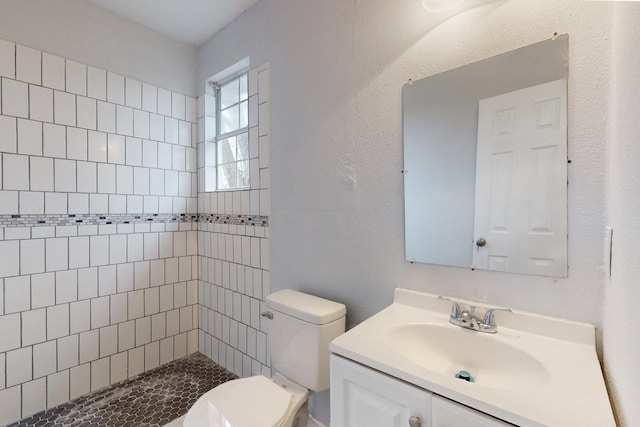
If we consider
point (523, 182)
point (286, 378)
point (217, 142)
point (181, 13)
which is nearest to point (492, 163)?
point (523, 182)

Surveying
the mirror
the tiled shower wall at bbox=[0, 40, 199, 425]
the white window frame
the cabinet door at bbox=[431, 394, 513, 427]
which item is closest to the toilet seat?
the cabinet door at bbox=[431, 394, 513, 427]

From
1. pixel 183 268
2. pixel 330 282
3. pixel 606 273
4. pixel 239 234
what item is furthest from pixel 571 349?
pixel 183 268

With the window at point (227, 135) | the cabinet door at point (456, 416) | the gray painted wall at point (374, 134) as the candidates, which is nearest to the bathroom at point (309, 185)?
the gray painted wall at point (374, 134)

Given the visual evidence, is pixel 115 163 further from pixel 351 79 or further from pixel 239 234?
pixel 351 79

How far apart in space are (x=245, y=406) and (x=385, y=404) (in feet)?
2.19

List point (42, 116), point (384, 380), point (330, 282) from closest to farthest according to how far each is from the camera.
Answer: point (384, 380)
point (330, 282)
point (42, 116)

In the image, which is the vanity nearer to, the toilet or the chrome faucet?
the chrome faucet

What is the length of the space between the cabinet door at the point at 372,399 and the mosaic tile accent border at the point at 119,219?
1104 mm

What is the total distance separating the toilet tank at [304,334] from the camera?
4.14 feet

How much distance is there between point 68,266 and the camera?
180 centimetres

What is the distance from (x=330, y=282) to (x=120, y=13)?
2247 mm

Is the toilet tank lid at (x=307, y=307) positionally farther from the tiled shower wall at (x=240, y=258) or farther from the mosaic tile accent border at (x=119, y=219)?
the mosaic tile accent border at (x=119, y=219)

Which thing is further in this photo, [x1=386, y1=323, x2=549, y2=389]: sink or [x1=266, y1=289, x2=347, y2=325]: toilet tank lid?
[x1=266, y1=289, x2=347, y2=325]: toilet tank lid

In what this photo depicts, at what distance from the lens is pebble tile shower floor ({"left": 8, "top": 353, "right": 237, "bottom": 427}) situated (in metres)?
1.64
